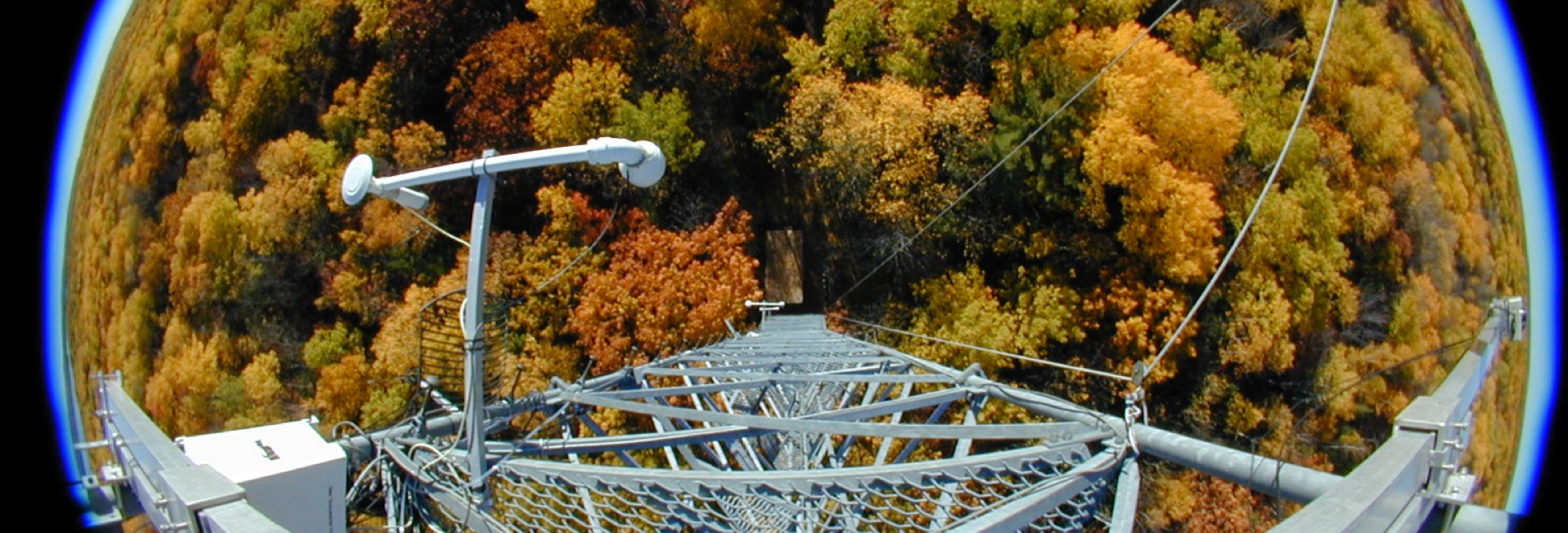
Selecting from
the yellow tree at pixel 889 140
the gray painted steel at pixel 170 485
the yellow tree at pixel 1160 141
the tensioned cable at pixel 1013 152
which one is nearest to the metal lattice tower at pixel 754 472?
the gray painted steel at pixel 170 485

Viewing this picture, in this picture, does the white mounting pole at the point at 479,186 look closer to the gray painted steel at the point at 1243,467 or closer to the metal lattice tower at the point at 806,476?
the metal lattice tower at the point at 806,476

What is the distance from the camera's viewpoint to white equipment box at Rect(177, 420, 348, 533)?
3.39 metres

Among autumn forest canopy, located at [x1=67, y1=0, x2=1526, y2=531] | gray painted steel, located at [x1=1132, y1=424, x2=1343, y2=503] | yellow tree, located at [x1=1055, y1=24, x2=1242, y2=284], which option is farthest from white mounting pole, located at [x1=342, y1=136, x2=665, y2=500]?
yellow tree, located at [x1=1055, y1=24, x2=1242, y2=284]

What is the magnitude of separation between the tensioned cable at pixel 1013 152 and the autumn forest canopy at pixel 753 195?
0.39ft

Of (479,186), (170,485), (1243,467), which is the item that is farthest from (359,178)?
(1243,467)

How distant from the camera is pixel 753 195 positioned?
1429 centimetres

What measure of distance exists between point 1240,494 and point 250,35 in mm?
16727

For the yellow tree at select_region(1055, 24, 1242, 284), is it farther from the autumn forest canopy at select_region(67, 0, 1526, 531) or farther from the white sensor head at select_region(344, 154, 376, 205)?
the white sensor head at select_region(344, 154, 376, 205)

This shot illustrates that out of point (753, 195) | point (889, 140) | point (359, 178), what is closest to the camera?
point (359, 178)

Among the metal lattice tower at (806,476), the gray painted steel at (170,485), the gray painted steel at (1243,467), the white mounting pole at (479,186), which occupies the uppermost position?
the white mounting pole at (479,186)

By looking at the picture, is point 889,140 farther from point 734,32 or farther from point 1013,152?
point 734,32

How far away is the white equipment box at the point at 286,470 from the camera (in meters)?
3.39

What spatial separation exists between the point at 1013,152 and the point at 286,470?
1044 cm

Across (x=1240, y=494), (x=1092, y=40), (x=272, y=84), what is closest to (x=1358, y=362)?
(x=1240, y=494)
